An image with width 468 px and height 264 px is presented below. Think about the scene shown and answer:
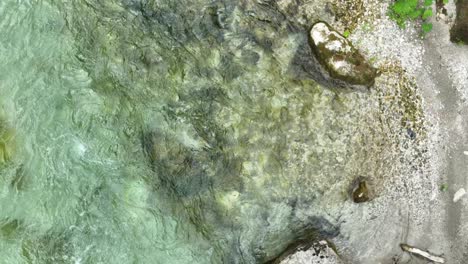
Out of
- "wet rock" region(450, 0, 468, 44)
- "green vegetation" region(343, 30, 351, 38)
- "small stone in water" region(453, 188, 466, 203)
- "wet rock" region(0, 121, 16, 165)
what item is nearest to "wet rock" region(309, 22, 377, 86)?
"green vegetation" region(343, 30, 351, 38)

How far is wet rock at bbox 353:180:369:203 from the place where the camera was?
6699 millimetres

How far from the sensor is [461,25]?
22.0ft

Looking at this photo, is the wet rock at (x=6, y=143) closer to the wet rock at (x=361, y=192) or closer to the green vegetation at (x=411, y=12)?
the wet rock at (x=361, y=192)

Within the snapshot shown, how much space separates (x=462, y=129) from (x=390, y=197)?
142cm

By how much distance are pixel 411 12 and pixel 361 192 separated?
2644mm

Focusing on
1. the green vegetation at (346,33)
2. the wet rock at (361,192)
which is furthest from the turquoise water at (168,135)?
the green vegetation at (346,33)

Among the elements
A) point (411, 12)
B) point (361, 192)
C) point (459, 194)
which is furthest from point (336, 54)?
point (459, 194)

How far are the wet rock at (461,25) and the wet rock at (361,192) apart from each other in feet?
8.00

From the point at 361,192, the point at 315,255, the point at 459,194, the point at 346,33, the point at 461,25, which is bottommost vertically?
the point at 315,255

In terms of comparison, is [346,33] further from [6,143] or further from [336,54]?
[6,143]

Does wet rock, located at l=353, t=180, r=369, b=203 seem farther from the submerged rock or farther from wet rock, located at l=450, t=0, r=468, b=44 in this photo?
the submerged rock

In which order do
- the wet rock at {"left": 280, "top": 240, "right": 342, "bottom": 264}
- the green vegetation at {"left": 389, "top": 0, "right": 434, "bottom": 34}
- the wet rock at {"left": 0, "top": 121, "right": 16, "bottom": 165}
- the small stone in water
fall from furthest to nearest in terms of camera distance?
the small stone in water, the green vegetation at {"left": 389, "top": 0, "right": 434, "bottom": 34}, the wet rock at {"left": 280, "top": 240, "right": 342, "bottom": 264}, the wet rock at {"left": 0, "top": 121, "right": 16, "bottom": 165}

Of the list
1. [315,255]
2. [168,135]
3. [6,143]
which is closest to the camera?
[6,143]

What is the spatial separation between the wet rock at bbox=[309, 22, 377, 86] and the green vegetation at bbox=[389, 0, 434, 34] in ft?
2.70
